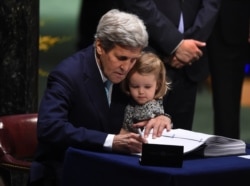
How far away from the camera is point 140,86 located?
145 inches

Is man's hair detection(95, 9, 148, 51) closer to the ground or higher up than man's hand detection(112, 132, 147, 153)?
higher up

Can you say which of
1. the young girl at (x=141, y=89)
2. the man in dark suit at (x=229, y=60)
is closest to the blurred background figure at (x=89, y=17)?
the man in dark suit at (x=229, y=60)

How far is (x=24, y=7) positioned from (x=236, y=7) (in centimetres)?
143

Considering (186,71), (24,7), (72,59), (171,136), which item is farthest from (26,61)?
(171,136)

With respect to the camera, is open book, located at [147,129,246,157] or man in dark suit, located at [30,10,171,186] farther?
man in dark suit, located at [30,10,171,186]

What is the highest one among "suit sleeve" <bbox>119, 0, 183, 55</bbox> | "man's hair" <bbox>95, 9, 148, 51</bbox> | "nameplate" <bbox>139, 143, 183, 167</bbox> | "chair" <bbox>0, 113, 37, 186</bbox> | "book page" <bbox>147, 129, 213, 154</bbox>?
"man's hair" <bbox>95, 9, 148, 51</bbox>

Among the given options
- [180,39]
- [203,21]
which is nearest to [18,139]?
[180,39]

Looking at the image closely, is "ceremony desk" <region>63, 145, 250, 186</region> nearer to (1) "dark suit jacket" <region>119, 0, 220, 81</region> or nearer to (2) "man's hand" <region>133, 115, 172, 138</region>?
(2) "man's hand" <region>133, 115, 172, 138</region>

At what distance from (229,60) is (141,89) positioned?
213 cm

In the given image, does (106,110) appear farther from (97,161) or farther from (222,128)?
(222,128)

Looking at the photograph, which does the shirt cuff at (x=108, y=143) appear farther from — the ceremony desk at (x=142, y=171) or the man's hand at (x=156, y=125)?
the man's hand at (x=156, y=125)

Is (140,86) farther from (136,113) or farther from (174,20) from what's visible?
(174,20)

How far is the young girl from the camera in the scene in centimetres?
368

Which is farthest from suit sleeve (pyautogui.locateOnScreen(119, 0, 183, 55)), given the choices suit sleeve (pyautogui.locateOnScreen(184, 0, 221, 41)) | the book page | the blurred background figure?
the blurred background figure
